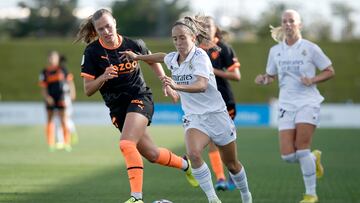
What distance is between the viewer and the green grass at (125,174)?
10188 millimetres

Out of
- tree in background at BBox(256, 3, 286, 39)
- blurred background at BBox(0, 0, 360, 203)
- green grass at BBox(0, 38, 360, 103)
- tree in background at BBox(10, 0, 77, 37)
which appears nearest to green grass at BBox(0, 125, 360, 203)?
blurred background at BBox(0, 0, 360, 203)

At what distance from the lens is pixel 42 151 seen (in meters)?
18.1

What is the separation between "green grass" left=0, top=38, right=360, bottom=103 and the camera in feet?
136

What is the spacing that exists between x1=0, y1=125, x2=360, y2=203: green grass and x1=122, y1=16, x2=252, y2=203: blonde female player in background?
1.20 metres

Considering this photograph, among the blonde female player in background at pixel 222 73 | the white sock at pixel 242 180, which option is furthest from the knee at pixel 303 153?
the blonde female player in background at pixel 222 73

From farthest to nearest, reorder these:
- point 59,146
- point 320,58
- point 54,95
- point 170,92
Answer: point 54,95 → point 59,146 → point 320,58 → point 170,92

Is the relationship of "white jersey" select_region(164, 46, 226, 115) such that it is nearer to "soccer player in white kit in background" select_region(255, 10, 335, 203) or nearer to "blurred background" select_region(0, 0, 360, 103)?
"soccer player in white kit in background" select_region(255, 10, 335, 203)

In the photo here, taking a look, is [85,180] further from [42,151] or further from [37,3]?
[37,3]

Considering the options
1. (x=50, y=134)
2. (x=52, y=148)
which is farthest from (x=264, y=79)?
(x=50, y=134)

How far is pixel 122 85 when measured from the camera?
9125mm

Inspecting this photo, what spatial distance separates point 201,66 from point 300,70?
6.35ft

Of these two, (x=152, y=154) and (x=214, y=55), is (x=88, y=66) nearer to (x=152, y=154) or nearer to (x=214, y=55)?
(x=152, y=154)

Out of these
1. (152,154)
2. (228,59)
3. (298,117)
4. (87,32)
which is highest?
(87,32)

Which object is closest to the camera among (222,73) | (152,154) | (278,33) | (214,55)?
(152,154)
